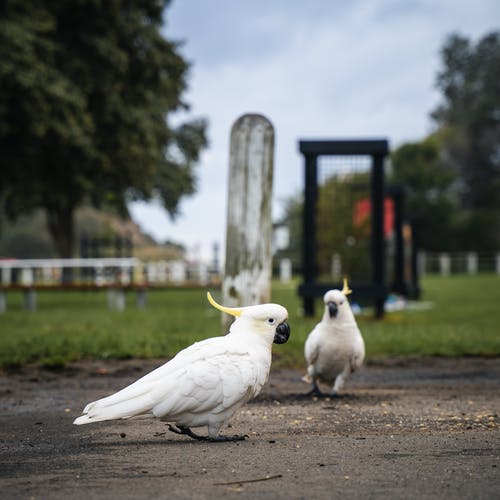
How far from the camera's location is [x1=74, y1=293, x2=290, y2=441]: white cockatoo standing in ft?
14.8

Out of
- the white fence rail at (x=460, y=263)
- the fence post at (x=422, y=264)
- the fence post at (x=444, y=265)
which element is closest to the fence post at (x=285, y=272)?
the fence post at (x=422, y=264)

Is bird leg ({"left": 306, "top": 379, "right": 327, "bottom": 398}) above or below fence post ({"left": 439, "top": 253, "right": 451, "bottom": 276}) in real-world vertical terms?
below

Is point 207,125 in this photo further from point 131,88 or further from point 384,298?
point 384,298

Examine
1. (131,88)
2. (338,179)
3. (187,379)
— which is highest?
(131,88)

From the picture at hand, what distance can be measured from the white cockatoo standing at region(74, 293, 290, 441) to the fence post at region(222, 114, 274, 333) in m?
3.51

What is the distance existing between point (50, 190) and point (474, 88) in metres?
48.0

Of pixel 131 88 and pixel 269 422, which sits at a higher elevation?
pixel 131 88

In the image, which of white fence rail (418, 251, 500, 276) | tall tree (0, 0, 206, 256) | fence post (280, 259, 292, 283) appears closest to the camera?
tall tree (0, 0, 206, 256)

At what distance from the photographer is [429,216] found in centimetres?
5397

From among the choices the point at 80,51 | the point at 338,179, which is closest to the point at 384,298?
the point at 338,179

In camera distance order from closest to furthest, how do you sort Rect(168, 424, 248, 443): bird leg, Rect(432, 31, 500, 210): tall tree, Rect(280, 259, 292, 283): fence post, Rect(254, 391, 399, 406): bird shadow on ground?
Rect(168, 424, 248, 443): bird leg
Rect(254, 391, 399, 406): bird shadow on ground
Rect(280, 259, 292, 283): fence post
Rect(432, 31, 500, 210): tall tree

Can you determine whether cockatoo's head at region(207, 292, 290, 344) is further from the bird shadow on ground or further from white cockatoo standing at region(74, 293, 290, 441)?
the bird shadow on ground

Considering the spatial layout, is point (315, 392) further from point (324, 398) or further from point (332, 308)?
point (332, 308)

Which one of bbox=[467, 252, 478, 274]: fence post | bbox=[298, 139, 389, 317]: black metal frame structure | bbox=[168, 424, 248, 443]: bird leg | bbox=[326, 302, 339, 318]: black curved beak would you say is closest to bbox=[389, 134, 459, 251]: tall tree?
bbox=[467, 252, 478, 274]: fence post
